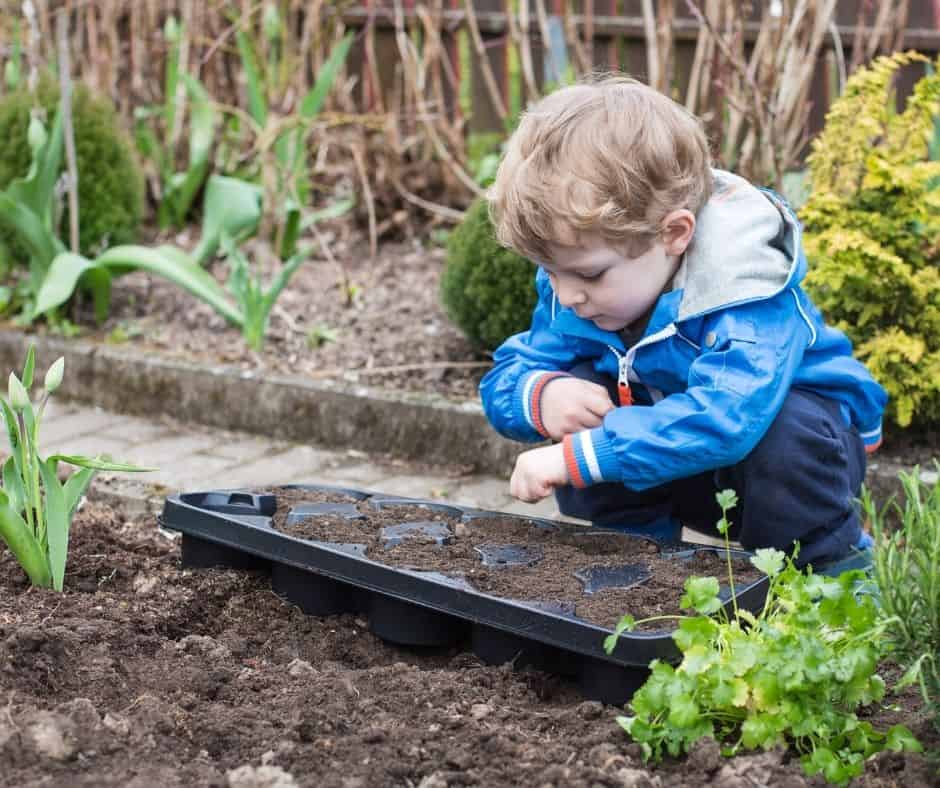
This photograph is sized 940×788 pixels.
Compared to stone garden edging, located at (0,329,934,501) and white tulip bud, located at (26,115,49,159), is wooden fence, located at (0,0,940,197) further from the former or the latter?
stone garden edging, located at (0,329,934,501)

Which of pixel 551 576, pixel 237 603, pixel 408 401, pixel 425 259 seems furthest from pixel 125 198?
pixel 551 576

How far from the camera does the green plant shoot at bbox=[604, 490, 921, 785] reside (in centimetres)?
169

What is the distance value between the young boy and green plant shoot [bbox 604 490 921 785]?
0.57 meters

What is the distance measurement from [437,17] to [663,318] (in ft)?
11.6

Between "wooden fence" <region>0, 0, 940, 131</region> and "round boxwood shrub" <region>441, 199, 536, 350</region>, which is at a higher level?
"wooden fence" <region>0, 0, 940, 131</region>

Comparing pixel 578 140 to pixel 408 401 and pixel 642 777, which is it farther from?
pixel 408 401

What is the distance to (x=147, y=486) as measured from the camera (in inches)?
133

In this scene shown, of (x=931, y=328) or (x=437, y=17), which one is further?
(x=437, y=17)

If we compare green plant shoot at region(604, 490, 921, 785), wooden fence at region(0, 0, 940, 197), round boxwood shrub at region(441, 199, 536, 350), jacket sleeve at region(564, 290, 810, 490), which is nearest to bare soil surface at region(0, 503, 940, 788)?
green plant shoot at region(604, 490, 921, 785)

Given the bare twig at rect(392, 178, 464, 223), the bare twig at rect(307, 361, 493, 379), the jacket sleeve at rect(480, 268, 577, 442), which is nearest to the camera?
the jacket sleeve at rect(480, 268, 577, 442)

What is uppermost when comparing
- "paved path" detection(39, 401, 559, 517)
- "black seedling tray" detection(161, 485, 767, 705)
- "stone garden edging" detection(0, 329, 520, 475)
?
"black seedling tray" detection(161, 485, 767, 705)

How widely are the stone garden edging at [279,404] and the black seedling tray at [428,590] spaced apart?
117 cm

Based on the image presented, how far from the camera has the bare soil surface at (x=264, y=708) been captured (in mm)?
1691

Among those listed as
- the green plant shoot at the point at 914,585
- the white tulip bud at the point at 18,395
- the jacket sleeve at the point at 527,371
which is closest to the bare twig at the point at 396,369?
the jacket sleeve at the point at 527,371
